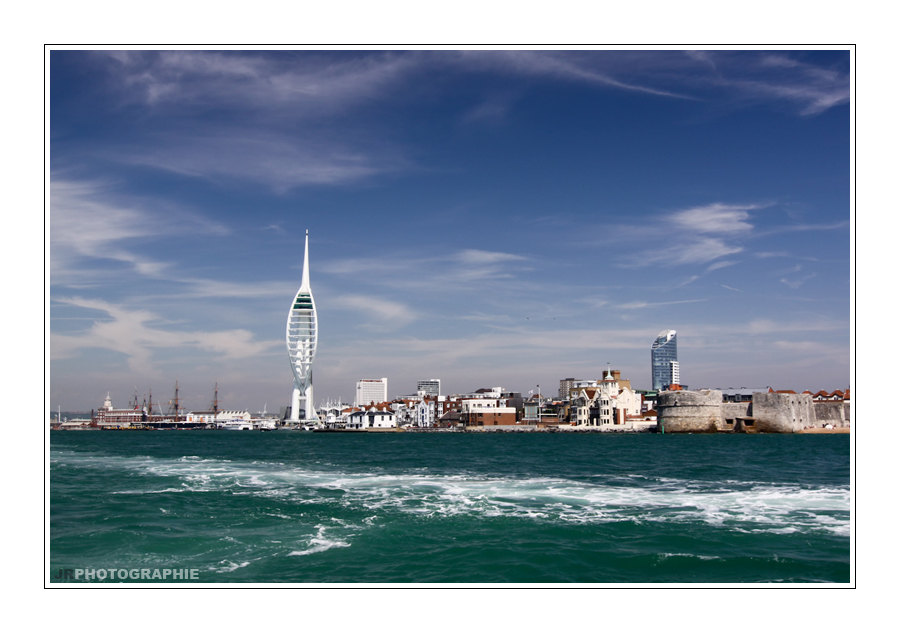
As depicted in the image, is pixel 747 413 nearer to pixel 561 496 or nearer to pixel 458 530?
pixel 561 496

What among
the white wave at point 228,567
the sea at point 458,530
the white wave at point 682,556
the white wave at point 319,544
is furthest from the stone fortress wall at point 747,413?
the white wave at point 228,567

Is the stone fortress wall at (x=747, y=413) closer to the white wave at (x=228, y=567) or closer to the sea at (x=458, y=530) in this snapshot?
the sea at (x=458, y=530)

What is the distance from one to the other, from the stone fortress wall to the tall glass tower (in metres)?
78.3

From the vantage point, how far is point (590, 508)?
16891 millimetres

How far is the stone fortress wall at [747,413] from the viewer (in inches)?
3127

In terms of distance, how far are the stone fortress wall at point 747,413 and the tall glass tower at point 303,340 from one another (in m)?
78.3

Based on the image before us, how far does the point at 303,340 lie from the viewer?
137m

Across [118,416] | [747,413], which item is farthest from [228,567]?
[118,416]

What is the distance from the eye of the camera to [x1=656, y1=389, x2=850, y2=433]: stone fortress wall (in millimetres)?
79438

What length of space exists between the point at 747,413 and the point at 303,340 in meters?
90.7

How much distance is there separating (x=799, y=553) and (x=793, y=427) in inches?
3070

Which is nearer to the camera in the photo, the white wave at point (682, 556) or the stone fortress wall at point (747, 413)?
the white wave at point (682, 556)
